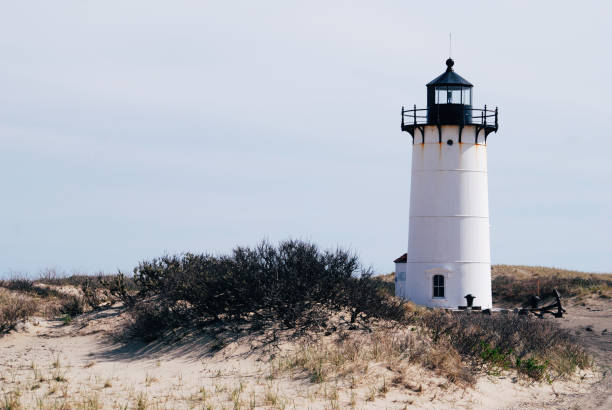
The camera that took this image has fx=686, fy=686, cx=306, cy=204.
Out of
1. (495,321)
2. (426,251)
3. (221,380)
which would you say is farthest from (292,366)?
(426,251)

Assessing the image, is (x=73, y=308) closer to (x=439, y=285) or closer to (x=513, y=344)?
(x=513, y=344)

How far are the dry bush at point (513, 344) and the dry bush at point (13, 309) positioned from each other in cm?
1112

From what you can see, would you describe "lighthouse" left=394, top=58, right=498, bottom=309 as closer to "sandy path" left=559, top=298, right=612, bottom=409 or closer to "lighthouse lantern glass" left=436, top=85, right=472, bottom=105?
"lighthouse lantern glass" left=436, top=85, right=472, bottom=105

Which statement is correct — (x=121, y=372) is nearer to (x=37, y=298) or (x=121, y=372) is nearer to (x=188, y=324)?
(x=188, y=324)

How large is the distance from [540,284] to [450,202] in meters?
11.7

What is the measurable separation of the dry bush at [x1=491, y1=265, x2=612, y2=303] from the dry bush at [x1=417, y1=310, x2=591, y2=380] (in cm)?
1548

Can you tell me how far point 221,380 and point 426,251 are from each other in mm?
16773

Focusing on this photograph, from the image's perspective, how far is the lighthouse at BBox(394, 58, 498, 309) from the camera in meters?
28.4

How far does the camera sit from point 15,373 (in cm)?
1416

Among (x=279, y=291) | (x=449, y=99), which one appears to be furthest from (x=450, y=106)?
(x=279, y=291)

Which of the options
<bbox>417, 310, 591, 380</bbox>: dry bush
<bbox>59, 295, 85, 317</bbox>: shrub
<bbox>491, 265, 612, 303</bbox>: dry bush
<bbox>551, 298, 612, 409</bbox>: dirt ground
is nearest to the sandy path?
<bbox>551, 298, 612, 409</bbox>: dirt ground

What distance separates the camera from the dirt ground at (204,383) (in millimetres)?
12344

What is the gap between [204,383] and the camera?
13273 mm

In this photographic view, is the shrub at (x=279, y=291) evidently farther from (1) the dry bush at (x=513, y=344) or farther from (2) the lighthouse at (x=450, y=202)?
(2) the lighthouse at (x=450, y=202)
